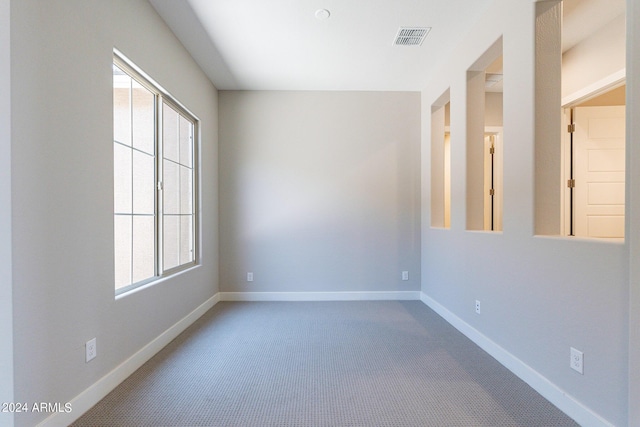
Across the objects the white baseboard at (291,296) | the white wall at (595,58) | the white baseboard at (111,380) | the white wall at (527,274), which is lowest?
the white baseboard at (291,296)

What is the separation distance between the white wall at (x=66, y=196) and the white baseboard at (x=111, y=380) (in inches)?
1.7

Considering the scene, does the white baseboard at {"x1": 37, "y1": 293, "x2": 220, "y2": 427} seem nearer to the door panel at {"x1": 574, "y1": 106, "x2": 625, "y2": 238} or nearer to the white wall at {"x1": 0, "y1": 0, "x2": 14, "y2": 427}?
the white wall at {"x1": 0, "y1": 0, "x2": 14, "y2": 427}

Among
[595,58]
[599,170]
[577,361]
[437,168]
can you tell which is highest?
[595,58]

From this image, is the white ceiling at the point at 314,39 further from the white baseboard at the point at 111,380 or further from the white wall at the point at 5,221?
the white baseboard at the point at 111,380

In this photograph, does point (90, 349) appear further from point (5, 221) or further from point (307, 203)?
point (307, 203)

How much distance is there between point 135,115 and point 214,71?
1.46m

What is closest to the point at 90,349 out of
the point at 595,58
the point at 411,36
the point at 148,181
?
the point at 148,181

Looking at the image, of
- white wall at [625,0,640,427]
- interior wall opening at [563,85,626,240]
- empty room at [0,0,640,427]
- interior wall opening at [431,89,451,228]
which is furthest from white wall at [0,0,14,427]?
interior wall opening at [563,85,626,240]

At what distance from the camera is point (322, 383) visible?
6.63 feet

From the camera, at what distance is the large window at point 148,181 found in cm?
220

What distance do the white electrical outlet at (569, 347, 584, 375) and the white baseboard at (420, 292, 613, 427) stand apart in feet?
0.57

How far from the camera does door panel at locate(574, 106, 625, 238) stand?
3.15 metres

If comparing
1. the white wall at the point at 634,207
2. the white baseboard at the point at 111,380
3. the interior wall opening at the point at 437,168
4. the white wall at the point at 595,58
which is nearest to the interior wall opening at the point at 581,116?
the white wall at the point at 595,58

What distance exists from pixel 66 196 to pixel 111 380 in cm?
118
